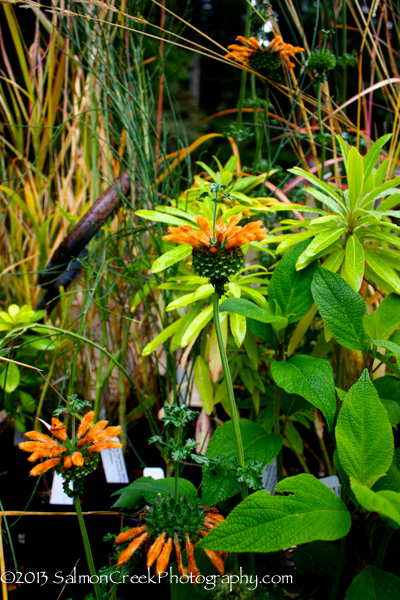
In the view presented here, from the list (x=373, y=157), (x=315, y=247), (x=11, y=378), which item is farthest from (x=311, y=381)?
(x=11, y=378)

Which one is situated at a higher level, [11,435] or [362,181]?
[362,181]

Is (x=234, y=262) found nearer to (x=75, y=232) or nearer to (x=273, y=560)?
(x=273, y=560)

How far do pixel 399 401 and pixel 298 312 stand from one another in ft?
0.55

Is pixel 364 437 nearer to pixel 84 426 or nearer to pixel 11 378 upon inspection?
pixel 84 426

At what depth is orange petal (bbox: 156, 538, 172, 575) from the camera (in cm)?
36

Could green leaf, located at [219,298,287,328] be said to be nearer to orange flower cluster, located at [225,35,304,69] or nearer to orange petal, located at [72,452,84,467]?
orange petal, located at [72,452,84,467]

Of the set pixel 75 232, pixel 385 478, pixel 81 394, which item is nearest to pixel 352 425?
pixel 385 478

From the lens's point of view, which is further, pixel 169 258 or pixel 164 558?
pixel 169 258

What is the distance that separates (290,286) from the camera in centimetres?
58

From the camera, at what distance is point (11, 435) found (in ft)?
3.45

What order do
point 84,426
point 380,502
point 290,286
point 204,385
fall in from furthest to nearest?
point 204,385 < point 290,286 < point 84,426 < point 380,502

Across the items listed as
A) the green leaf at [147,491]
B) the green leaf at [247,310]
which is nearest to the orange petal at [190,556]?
the green leaf at [147,491]

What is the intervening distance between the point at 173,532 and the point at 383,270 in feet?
1.43

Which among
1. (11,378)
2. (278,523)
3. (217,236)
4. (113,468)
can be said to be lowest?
(113,468)
